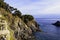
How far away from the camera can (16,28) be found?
74.1 meters

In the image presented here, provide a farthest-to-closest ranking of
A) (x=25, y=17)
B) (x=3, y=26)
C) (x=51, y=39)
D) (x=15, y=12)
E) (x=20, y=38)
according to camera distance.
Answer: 1. (x=25, y=17)
2. (x=15, y=12)
3. (x=51, y=39)
4. (x=20, y=38)
5. (x=3, y=26)

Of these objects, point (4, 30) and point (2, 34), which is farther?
point (4, 30)

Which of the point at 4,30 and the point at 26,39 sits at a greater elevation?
the point at 4,30

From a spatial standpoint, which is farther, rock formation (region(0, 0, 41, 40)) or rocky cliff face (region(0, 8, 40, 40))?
rocky cliff face (region(0, 8, 40, 40))

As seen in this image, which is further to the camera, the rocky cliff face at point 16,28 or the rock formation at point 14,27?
the rocky cliff face at point 16,28

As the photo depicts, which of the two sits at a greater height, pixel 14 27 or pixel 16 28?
pixel 14 27

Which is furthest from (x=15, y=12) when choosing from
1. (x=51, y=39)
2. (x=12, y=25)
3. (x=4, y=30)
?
(x=4, y=30)

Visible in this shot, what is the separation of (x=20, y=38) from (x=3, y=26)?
1616 inches

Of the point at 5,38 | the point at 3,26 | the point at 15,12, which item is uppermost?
the point at 15,12

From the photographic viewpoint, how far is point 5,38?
28734mm

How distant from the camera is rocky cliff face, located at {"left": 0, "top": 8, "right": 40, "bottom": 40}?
145 ft

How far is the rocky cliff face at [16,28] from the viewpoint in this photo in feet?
145

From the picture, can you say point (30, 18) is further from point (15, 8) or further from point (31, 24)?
point (15, 8)

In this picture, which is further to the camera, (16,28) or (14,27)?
(16,28)
